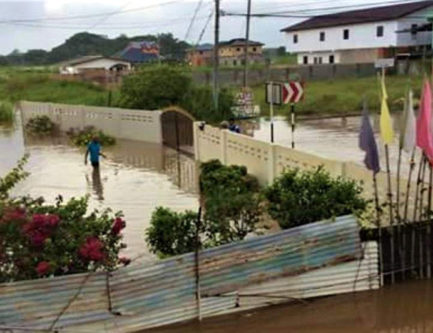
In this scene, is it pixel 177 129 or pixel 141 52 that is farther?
pixel 141 52

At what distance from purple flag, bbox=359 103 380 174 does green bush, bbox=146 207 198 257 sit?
220cm

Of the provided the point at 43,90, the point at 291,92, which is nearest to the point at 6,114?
the point at 43,90

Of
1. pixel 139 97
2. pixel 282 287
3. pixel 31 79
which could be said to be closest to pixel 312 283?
pixel 282 287

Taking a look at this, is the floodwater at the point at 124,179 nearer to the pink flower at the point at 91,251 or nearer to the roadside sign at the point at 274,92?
the pink flower at the point at 91,251

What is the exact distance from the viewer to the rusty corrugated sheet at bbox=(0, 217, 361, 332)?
6.21m

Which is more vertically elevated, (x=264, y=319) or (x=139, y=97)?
(x=139, y=97)

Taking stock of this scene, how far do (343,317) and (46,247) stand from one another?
3265mm

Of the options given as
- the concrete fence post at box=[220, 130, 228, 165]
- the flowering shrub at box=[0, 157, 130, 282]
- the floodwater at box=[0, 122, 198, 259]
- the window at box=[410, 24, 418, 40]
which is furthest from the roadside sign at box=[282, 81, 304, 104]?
the window at box=[410, 24, 418, 40]

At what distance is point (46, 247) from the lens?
6.49 metres

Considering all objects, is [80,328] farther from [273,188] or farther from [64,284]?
[273,188]

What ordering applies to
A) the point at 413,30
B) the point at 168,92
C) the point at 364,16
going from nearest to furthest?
the point at 168,92, the point at 413,30, the point at 364,16

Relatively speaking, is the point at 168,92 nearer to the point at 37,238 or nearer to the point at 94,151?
the point at 94,151

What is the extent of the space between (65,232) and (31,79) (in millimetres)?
42094

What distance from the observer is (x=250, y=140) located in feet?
44.9
